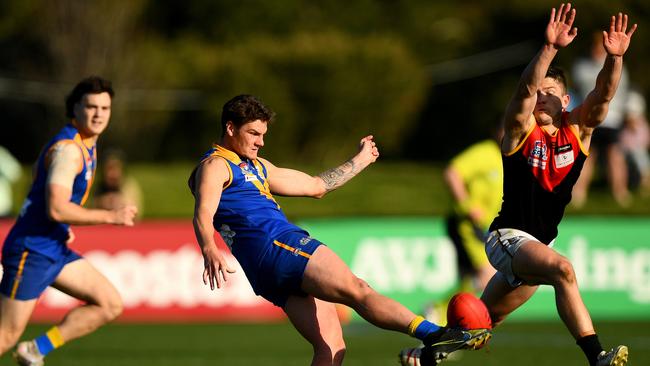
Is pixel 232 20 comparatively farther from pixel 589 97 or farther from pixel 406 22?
pixel 589 97

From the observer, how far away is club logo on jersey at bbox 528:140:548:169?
8008 millimetres

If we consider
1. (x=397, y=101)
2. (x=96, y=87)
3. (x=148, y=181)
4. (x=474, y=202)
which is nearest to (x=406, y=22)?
(x=397, y=101)

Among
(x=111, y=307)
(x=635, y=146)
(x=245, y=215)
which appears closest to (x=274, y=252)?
(x=245, y=215)

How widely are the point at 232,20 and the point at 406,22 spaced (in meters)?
5.70

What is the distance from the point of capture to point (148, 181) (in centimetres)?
2466

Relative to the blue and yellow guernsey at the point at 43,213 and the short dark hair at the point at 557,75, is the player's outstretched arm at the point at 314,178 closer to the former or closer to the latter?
the short dark hair at the point at 557,75

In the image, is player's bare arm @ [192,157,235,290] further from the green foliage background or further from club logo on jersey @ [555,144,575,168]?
the green foliage background

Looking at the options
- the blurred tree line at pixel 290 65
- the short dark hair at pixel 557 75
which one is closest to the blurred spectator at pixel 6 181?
the blurred tree line at pixel 290 65

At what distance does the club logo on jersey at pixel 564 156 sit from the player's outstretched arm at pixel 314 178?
1253 millimetres

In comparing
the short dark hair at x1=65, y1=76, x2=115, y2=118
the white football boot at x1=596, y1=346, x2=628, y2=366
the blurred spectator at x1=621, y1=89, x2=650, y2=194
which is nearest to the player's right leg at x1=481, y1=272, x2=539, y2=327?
the white football boot at x1=596, y1=346, x2=628, y2=366

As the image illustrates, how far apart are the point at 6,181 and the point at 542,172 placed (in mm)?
16286

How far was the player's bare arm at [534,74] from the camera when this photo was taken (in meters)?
7.54

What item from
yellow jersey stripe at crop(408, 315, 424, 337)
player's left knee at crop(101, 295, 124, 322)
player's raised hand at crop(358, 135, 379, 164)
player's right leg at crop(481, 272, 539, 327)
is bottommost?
yellow jersey stripe at crop(408, 315, 424, 337)

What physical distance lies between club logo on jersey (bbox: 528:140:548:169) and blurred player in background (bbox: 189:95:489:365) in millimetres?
1276
